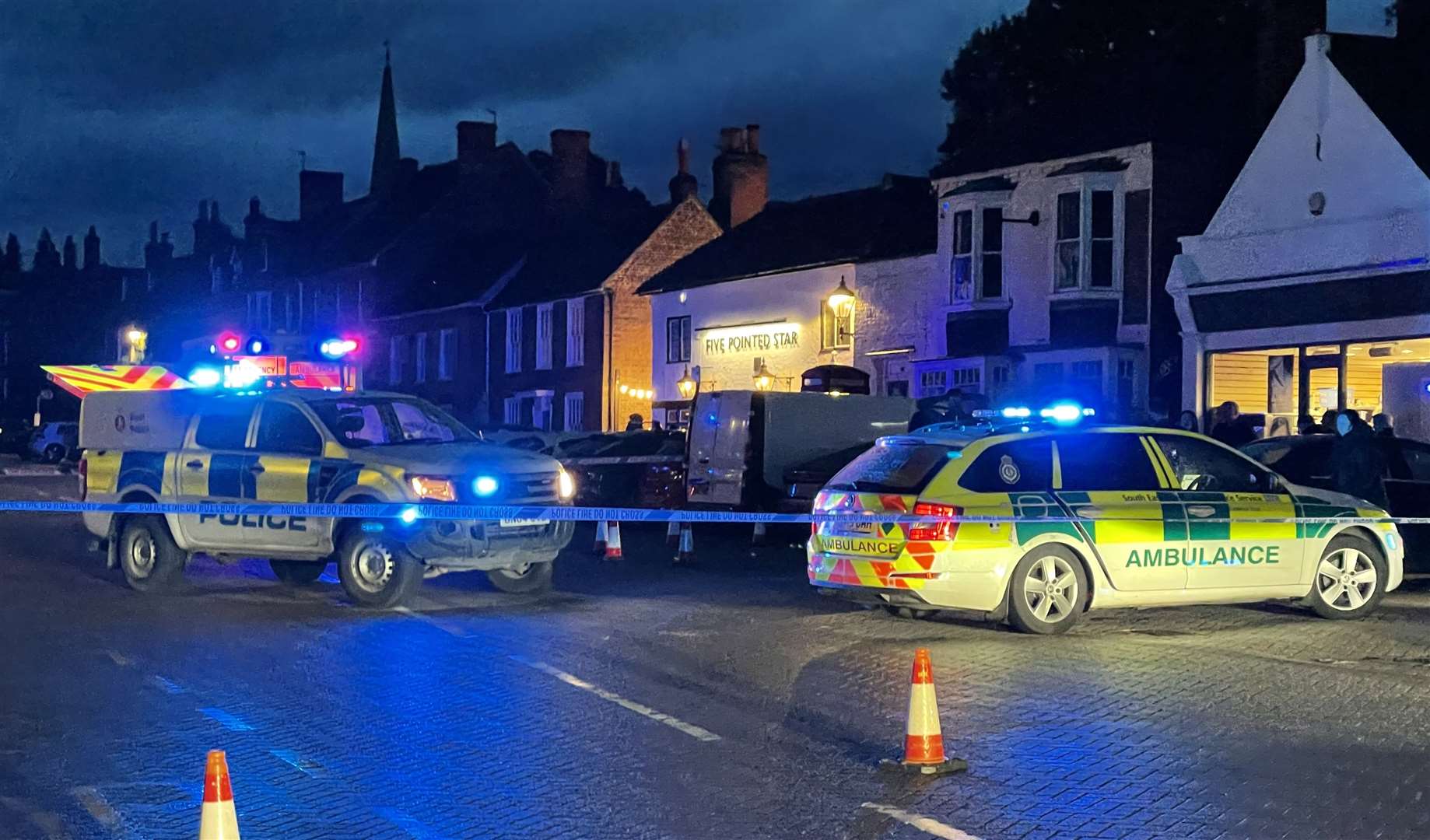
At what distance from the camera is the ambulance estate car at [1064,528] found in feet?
41.3

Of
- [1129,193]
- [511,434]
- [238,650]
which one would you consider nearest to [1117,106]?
[1129,193]

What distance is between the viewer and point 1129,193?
2997 centimetres

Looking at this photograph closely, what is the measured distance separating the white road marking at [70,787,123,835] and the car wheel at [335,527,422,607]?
6.71m

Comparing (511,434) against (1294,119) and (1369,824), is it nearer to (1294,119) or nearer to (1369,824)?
(1294,119)

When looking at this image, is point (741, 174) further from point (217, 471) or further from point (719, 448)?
point (217, 471)

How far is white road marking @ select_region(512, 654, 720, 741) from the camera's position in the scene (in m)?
9.17

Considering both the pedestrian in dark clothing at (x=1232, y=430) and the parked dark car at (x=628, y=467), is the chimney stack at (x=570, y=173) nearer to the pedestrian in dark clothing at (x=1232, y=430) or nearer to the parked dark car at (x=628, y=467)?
the parked dark car at (x=628, y=467)

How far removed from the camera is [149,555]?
16188 millimetres

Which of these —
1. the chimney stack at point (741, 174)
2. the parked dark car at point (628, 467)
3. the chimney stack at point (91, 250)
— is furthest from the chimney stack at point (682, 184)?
the chimney stack at point (91, 250)

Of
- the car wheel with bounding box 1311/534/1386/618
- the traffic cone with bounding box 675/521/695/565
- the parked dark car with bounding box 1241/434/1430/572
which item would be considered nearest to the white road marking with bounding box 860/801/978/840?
the car wheel with bounding box 1311/534/1386/618

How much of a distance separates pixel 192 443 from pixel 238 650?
440cm

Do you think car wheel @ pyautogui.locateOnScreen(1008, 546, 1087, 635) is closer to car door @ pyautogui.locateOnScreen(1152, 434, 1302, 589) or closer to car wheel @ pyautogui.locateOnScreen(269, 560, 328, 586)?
car door @ pyautogui.locateOnScreen(1152, 434, 1302, 589)

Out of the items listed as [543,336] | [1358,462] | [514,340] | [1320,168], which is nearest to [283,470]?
[1358,462]

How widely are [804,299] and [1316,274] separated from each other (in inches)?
554
